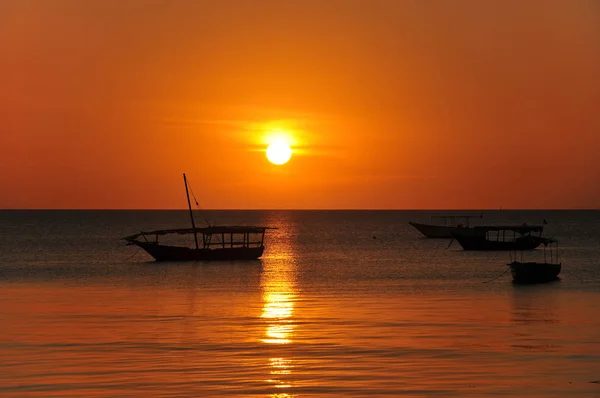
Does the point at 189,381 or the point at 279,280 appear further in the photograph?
the point at 279,280

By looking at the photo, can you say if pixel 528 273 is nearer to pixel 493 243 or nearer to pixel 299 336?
pixel 299 336

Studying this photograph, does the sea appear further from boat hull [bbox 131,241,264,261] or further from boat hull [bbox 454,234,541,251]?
boat hull [bbox 454,234,541,251]

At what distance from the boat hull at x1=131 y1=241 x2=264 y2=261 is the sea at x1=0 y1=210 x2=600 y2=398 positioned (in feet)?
69.7

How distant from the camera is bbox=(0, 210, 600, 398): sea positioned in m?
30.3

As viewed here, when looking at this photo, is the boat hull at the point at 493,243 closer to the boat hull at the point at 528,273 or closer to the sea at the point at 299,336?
the sea at the point at 299,336

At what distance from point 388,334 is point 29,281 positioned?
1738 inches

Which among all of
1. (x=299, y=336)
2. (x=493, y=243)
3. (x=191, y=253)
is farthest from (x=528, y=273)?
(x=493, y=243)

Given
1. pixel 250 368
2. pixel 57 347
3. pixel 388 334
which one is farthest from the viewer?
pixel 388 334

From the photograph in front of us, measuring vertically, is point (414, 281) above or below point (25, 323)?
above

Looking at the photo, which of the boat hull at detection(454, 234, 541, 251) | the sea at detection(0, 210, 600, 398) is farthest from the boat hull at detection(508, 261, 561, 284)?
the boat hull at detection(454, 234, 541, 251)

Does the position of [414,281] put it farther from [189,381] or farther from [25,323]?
[189,381]

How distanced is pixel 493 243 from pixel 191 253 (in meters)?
43.6

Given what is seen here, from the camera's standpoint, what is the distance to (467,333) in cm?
4234

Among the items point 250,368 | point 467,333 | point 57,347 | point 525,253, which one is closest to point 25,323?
point 57,347
